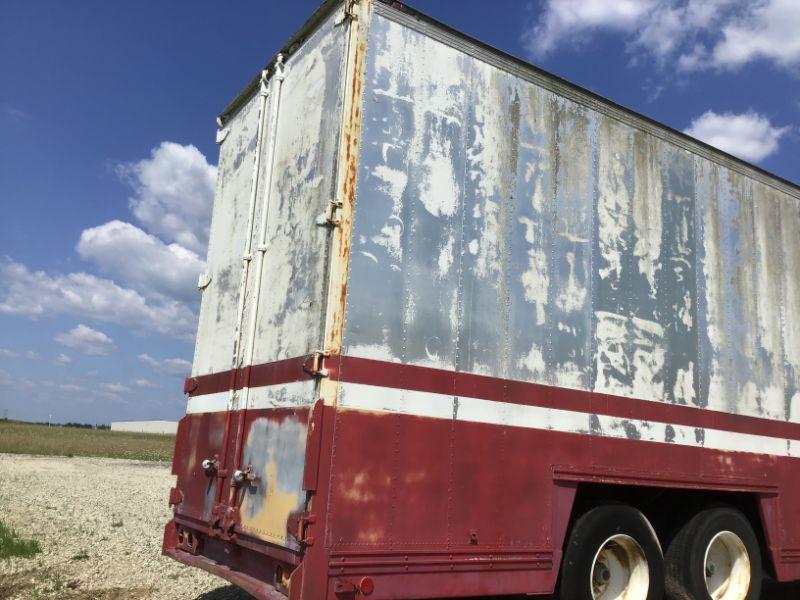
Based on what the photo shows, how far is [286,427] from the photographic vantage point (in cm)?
475

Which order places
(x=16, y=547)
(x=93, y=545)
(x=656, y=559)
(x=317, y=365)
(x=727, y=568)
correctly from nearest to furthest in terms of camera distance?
1. (x=317, y=365)
2. (x=656, y=559)
3. (x=727, y=568)
4. (x=16, y=547)
5. (x=93, y=545)

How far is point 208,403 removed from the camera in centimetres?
606

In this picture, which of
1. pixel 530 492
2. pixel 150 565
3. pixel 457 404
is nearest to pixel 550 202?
pixel 457 404

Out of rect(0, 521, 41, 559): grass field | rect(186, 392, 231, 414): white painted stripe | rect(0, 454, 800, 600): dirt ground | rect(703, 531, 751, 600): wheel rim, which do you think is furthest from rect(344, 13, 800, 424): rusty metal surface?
rect(0, 521, 41, 559): grass field

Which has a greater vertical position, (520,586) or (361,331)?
(361,331)

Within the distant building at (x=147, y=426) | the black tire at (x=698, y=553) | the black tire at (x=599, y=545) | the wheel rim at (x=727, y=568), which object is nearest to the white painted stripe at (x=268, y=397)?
the black tire at (x=599, y=545)

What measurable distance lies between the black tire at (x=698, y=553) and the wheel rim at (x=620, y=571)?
0.50 m

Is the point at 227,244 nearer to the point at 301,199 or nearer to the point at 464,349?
the point at 301,199

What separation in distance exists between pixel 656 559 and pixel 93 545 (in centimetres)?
750

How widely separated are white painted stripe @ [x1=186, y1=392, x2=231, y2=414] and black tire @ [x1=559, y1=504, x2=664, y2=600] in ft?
9.34

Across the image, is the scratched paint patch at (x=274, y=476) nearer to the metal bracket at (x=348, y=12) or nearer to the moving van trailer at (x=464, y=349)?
the moving van trailer at (x=464, y=349)

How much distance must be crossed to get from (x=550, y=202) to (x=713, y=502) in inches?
121

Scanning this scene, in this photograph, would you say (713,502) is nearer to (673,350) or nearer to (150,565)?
(673,350)

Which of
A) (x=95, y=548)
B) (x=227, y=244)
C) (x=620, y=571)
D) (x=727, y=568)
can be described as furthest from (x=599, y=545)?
(x=95, y=548)
